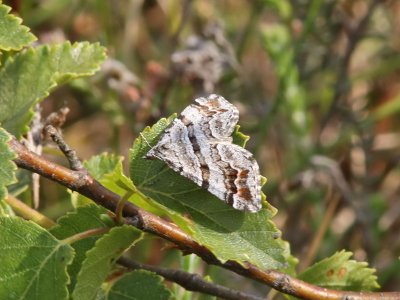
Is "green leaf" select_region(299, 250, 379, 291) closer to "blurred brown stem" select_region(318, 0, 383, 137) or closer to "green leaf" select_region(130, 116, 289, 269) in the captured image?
"green leaf" select_region(130, 116, 289, 269)

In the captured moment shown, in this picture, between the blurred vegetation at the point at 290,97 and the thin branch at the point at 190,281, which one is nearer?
the thin branch at the point at 190,281

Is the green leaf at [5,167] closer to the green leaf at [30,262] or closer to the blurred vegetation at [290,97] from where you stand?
the green leaf at [30,262]

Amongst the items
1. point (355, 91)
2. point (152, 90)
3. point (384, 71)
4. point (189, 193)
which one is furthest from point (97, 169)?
point (355, 91)

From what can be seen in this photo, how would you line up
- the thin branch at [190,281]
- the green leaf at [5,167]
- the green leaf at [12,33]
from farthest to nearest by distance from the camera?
the thin branch at [190,281] → the green leaf at [12,33] → the green leaf at [5,167]

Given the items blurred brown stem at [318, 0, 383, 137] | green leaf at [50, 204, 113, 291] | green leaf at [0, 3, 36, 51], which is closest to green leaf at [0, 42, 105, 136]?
green leaf at [0, 3, 36, 51]

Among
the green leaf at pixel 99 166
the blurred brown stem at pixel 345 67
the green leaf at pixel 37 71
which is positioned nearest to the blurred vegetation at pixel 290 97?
the blurred brown stem at pixel 345 67
